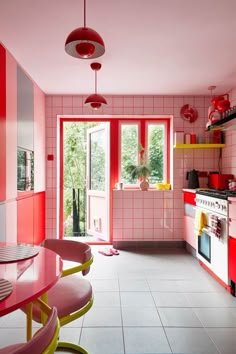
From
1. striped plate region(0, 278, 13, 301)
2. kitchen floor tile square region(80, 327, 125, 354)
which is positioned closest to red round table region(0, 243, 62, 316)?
striped plate region(0, 278, 13, 301)

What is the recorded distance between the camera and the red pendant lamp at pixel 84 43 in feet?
4.59

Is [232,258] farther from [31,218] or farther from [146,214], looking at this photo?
[31,218]

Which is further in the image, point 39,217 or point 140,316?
point 39,217

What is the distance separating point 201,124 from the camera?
3967 mm

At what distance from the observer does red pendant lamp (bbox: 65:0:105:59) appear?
1.40 metres

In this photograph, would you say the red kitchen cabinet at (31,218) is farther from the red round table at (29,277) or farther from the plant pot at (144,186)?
the red round table at (29,277)

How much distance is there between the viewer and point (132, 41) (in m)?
2.38

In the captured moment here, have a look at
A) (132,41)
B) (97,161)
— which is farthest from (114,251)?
(132,41)

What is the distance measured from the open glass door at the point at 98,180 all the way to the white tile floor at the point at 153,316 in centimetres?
126

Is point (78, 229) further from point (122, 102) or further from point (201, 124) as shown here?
point (201, 124)

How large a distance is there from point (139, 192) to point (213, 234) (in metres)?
1.47

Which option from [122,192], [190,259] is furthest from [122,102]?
[190,259]

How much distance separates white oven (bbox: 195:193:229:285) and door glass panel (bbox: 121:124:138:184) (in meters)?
Answer: 1.29

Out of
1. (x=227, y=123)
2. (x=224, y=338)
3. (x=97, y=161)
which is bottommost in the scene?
(x=224, y=338)
